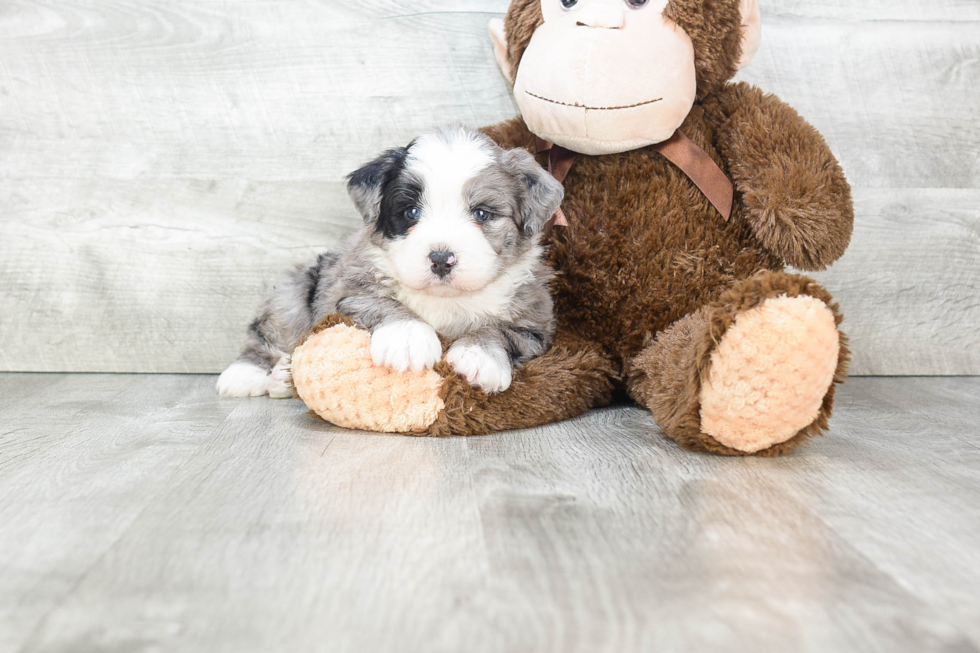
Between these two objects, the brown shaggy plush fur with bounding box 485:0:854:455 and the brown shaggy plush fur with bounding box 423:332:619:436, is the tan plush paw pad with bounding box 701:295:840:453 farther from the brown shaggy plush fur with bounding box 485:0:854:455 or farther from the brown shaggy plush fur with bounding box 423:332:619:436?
the brown shaggy plush fur with bounding box 423:332:619:436

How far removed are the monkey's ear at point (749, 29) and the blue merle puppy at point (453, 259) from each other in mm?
691

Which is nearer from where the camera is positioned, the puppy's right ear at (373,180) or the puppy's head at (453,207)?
the puppy's head at (453,207)

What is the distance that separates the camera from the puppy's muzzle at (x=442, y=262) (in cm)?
183

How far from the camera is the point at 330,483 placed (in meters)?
1.54

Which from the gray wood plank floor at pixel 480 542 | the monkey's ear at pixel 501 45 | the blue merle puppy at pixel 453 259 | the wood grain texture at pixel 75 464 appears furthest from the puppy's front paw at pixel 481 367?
the monkey's ear at pixel 501 45

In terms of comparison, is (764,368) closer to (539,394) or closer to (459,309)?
(539,394)

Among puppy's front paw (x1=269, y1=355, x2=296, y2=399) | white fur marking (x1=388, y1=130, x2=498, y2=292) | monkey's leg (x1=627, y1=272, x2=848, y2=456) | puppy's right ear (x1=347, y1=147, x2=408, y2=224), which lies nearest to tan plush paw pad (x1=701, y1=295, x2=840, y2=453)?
monkey's leg (x1=627, y1=272, x2=848, y2=456)

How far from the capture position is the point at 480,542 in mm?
1255

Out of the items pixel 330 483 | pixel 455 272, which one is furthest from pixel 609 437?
pixel 330 483

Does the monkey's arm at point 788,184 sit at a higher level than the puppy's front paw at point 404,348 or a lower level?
higher

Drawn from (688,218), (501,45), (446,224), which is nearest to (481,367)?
(446,224)

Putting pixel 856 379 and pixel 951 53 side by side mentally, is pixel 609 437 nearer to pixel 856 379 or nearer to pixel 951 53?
pixel 856 379

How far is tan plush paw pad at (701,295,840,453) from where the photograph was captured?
1.61 meters

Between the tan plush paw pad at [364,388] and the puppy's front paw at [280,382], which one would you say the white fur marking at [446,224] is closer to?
the tan plush paw pad at [364,388]
